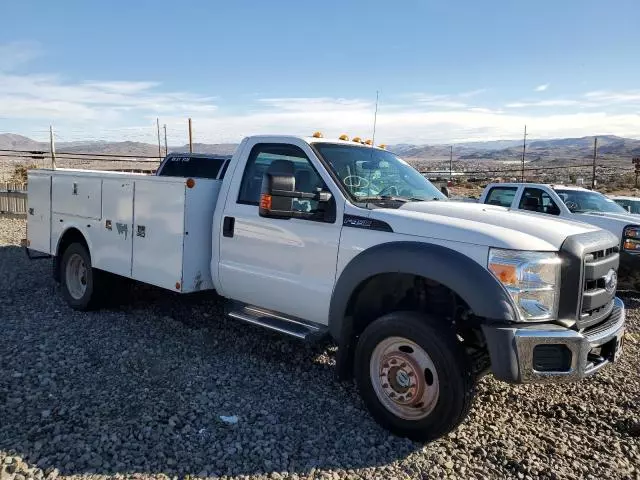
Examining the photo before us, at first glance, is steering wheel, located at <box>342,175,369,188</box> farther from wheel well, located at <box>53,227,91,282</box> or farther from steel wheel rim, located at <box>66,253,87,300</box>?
steel wheel rim, located at <box>66,253,87,300</box>

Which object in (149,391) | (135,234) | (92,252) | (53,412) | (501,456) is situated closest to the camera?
(501,456)

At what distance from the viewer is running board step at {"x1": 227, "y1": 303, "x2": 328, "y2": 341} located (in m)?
4.53

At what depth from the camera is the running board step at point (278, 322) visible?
14.9ft

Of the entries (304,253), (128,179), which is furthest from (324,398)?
(128,179)

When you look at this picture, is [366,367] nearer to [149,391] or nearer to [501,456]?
[501,456]

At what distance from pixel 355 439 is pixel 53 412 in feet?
7.00

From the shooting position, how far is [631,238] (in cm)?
842

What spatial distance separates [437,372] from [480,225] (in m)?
1.02

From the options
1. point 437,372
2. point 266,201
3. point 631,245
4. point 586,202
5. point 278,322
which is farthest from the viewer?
point 586,202

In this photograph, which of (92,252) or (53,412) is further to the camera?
(92,252)

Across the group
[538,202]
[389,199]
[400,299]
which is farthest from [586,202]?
[400,299]

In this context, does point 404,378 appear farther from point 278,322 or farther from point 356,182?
point 356,182

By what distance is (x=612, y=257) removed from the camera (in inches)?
165

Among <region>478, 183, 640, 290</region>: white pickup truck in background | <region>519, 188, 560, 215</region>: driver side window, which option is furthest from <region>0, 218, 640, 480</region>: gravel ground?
<region>519, 188, 560, 215</region>: driver side window
